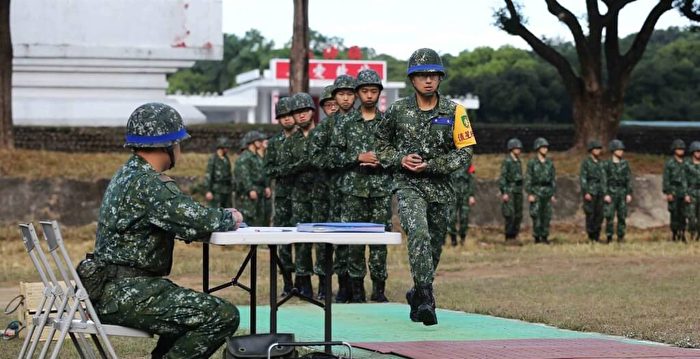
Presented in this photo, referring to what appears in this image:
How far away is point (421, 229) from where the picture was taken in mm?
11039

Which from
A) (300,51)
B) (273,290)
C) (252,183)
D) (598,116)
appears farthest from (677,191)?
(273,290)

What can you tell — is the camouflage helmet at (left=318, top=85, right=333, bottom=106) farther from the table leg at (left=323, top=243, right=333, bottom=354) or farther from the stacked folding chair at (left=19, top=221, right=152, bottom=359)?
the stacked folding chair at (left=19, top=221, right=152, bottom=359)

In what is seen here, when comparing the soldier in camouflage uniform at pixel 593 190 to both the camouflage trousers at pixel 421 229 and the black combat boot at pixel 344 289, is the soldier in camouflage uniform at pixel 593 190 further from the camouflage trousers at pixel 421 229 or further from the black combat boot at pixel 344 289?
the camouflage trousers at pixel 421 229

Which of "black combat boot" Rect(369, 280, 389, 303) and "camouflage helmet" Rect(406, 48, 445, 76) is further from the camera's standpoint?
"black combat boot" Rect(369, 280, 389, 303)

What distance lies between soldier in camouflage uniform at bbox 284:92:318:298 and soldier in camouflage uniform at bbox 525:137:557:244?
11.9m

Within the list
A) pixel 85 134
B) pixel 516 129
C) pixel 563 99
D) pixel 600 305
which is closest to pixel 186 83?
pixel 563 99

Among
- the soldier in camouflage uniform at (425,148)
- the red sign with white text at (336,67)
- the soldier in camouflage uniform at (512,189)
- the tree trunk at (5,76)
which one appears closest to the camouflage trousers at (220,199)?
the soldier in camouflage uniform at (512,189)

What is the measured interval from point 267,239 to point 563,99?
7196 centimetres

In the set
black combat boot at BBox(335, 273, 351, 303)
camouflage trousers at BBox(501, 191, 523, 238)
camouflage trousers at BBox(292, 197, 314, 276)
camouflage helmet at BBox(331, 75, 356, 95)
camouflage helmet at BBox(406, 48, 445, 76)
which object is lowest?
camouflage trousers at BBox(501, 191, 523, 238)

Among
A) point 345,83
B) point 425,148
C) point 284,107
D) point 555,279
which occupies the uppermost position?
point 345,83

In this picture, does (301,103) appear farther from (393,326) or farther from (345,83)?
(393,326)

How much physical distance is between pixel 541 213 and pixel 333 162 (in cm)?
1285

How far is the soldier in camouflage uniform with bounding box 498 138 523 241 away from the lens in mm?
27422

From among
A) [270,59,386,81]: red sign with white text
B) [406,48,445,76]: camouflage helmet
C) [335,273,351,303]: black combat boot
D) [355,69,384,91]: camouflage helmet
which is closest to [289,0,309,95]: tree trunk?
[335,273,351,303]: black combat boot
